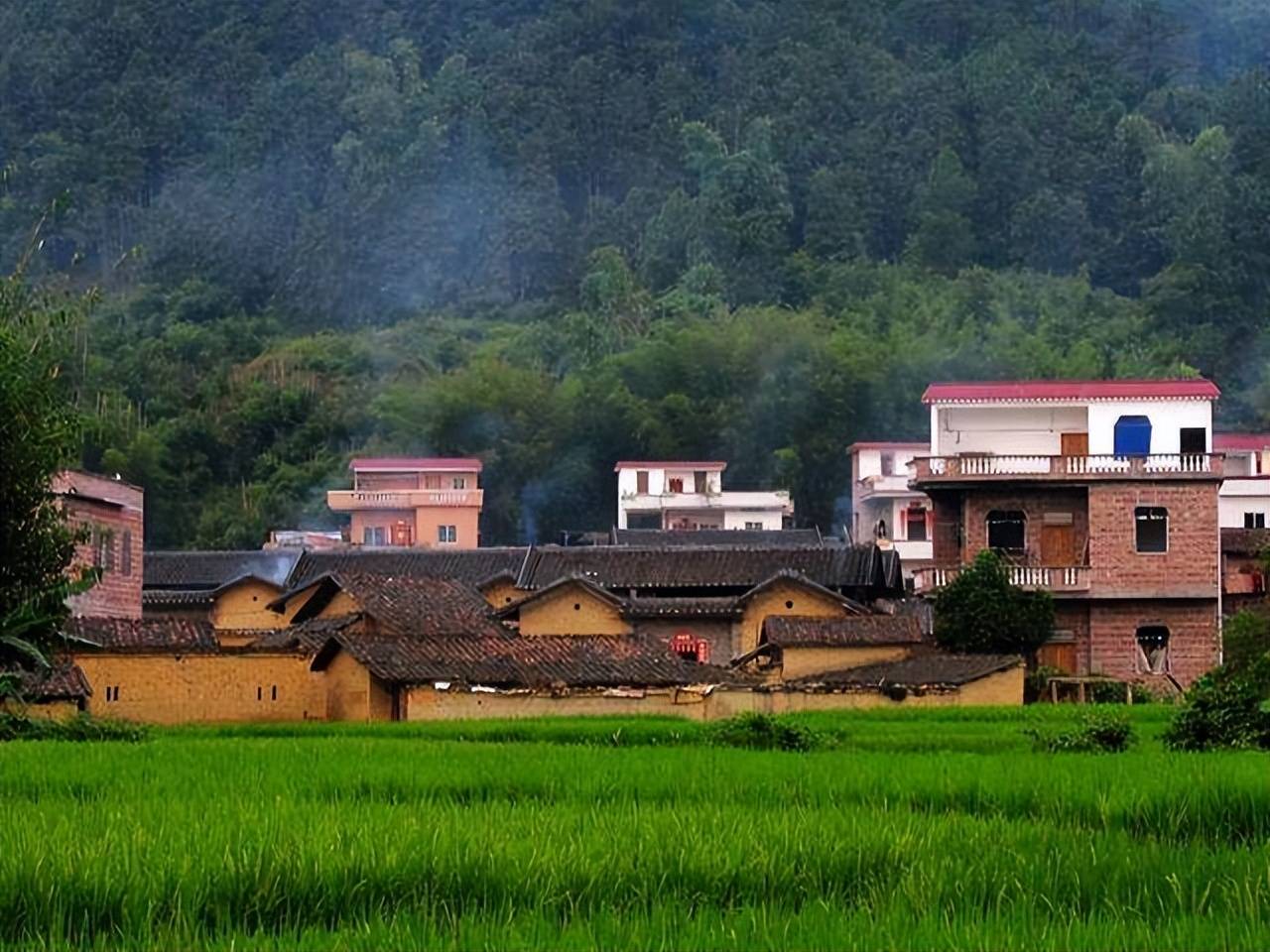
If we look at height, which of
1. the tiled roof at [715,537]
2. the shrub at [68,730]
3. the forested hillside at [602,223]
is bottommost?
the shrub at [68,730]

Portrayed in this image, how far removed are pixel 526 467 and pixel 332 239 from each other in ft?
110

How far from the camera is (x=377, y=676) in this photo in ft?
99.2

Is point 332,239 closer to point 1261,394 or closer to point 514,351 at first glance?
point 514,351

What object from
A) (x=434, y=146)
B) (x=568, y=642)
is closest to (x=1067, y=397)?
(x=568, y=642)

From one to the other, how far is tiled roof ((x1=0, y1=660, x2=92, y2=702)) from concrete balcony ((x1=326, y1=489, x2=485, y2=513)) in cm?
3921

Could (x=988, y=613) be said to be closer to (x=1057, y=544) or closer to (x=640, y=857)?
(x=1057, y=544)

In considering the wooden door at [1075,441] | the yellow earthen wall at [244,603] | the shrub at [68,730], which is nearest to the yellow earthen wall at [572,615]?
the yellow earthen wall at [244,603]

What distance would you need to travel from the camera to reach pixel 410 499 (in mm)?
68500

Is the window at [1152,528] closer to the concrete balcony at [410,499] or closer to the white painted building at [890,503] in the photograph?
the white painted building at [890,503]

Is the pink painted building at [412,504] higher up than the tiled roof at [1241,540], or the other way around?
the pink painted building at [412,504]

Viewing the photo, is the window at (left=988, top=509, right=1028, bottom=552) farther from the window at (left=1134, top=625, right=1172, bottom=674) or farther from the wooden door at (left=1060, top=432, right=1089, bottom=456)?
the window at (left=1134, top=625, right=1172, bottom=674)

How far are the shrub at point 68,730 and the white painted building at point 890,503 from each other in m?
37.2

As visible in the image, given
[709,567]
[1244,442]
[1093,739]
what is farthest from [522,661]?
[1244,442]

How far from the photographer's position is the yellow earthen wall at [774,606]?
40.8m
